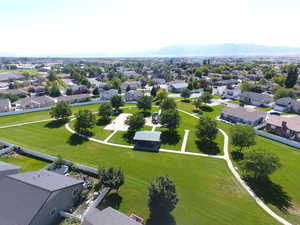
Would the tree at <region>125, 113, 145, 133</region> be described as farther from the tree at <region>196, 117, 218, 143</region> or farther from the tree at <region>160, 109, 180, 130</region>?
the tree at <region>196, 117, 218, 143</region>

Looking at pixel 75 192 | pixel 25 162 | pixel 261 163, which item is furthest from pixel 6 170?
pixel 261 163

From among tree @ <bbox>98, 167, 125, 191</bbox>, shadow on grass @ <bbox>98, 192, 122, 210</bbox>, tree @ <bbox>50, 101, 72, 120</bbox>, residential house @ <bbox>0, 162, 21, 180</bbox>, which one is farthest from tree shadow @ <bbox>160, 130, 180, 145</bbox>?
tree @ <bbox>50, 101, 72, 120</bbox>

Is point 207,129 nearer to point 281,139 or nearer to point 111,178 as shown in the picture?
point 281,139

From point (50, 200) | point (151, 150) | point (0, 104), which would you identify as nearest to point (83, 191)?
point (50, 200)

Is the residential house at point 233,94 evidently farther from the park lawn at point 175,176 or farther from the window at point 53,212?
the window at point 53,212

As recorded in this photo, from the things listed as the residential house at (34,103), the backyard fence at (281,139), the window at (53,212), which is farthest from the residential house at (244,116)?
the residential house at (34,103)

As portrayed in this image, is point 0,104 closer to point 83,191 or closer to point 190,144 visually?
point 83,191
